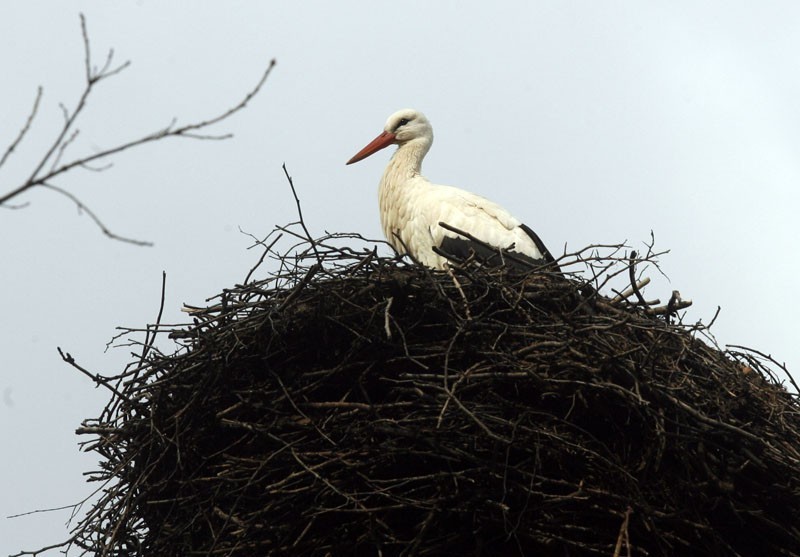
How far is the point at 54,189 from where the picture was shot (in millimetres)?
1648

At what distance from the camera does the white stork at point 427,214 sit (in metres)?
5.00

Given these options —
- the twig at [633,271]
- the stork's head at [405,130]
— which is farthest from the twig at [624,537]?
the stork's head at [405,130]

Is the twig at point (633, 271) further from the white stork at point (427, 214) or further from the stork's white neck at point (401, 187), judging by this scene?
the stork's white neck at point (401, 187)

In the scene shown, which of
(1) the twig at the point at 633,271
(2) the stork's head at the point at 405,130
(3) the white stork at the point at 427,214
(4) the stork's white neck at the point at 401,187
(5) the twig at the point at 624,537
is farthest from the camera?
(2) the stork's head at the point at 405,130

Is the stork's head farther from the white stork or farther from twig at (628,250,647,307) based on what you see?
twig at (628,250,647,307)

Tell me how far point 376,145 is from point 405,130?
0.58 feet

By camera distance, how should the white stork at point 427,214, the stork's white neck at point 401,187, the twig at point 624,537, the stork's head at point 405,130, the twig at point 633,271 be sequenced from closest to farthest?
the twig at point 624,537
the twig at point 633,271
the white stork at point 427,214
the stork's white neck at point 401,187
the stork's head at point 405,130

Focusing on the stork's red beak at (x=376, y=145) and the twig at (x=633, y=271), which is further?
the stork's red beak at (x=376, y=145)

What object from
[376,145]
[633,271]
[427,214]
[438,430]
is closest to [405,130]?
[376,145]

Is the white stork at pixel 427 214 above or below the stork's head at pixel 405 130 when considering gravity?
below

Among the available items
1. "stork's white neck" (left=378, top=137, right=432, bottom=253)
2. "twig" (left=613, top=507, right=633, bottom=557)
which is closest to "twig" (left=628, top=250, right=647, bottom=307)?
"twig" (left=613, top=507, right=633, bottom=557)

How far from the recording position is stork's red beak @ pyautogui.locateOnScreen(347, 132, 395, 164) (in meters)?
5.84

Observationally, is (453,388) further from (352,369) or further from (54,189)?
(54,189)

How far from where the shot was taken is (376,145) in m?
5.86
